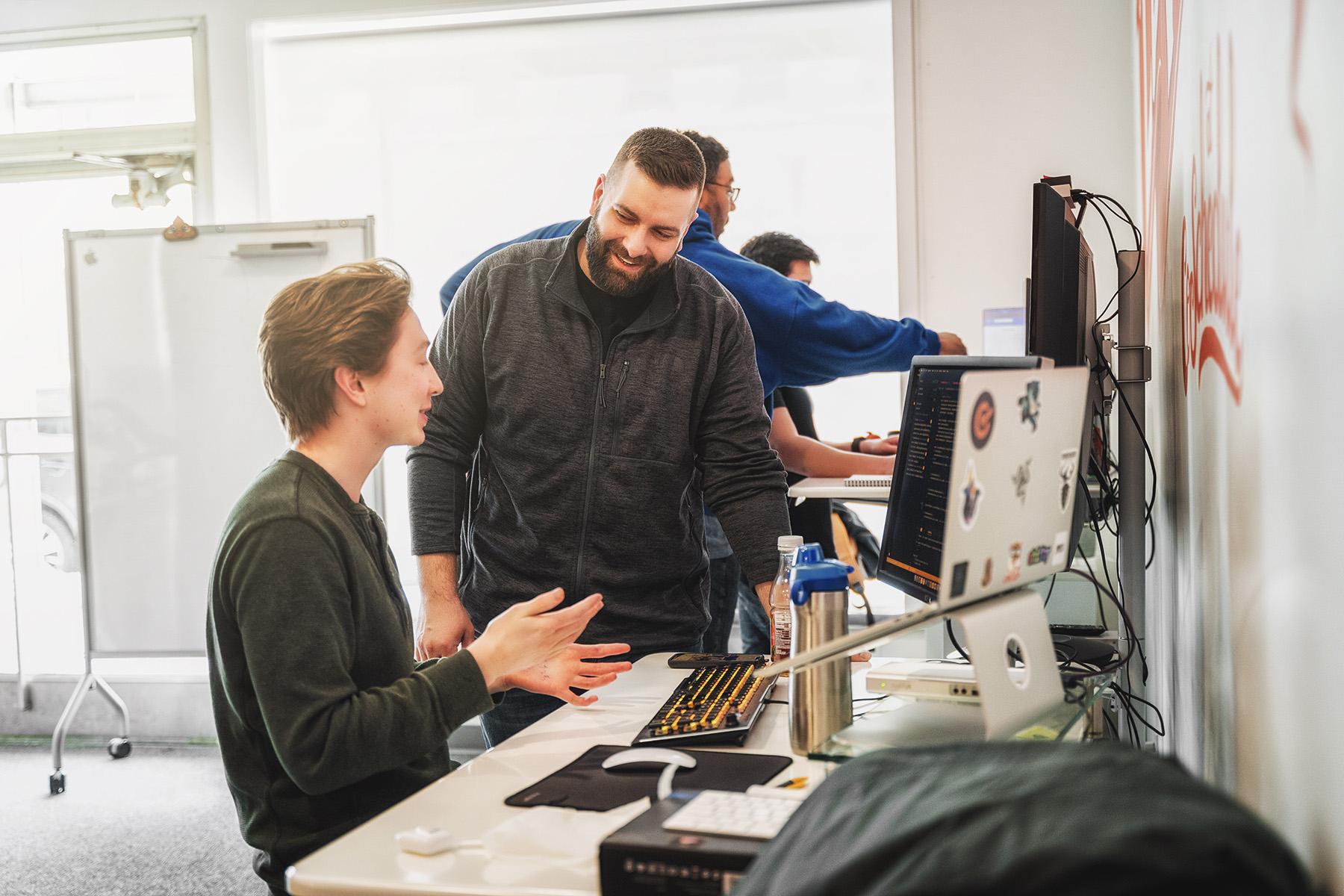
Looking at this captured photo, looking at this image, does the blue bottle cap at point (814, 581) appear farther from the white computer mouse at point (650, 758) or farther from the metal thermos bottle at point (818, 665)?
the white computer mouse at point (650, 758)

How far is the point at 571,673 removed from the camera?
149 cm

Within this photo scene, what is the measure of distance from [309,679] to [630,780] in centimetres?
35

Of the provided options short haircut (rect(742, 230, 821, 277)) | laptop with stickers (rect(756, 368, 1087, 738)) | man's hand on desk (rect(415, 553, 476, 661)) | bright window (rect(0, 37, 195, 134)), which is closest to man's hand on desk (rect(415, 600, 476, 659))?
man's hand on desk (rect(415, 553, 476, 661))

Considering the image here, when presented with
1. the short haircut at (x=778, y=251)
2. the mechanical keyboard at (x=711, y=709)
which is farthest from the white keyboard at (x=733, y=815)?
the short haircut at (x=778, y=251)

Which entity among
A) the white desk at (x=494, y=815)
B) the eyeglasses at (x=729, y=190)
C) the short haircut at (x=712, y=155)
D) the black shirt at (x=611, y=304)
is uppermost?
the short haircut at (x=712, y=155)

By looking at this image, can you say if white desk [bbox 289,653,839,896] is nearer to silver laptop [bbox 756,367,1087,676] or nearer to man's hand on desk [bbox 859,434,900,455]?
silver laptop [bbox 756,367,1087,676]

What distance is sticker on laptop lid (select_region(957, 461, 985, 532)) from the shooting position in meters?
0.97

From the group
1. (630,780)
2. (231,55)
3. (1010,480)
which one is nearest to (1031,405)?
(1010,480)

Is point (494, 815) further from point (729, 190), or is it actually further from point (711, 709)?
point (729, 190)

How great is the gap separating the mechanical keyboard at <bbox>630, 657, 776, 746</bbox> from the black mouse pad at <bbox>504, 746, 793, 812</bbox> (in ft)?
0.14

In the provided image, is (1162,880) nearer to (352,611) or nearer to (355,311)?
(352,611)

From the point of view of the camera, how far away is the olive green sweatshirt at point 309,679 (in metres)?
1.19

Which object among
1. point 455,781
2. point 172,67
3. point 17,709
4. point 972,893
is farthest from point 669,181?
point 17,709

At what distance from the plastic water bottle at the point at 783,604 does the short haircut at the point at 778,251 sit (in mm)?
2036
